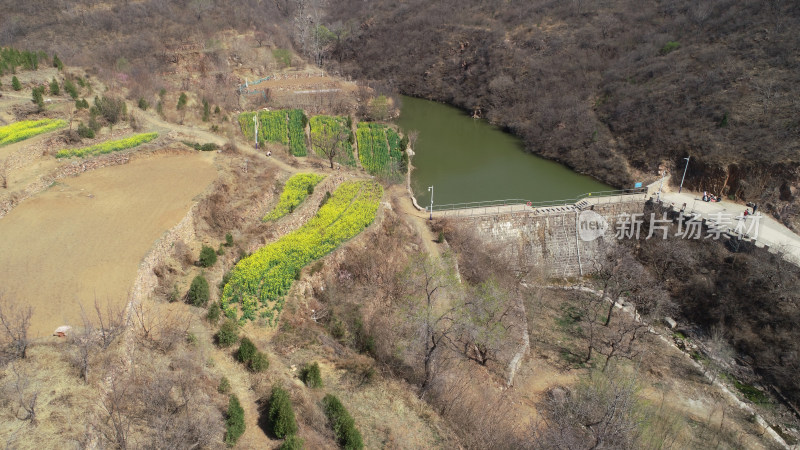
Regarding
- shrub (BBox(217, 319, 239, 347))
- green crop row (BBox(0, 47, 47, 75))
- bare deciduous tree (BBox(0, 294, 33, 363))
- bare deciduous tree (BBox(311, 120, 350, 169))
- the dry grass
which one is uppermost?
green crop row (BBox(0, 47, 47, 75))

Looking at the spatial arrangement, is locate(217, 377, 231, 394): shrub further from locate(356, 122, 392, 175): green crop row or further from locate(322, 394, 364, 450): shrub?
locate(356, 122, 392, 175): green crop row

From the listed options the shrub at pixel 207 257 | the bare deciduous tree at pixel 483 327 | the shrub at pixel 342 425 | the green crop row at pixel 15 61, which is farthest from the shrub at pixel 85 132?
the bare deciduous tree at pixel 483 327

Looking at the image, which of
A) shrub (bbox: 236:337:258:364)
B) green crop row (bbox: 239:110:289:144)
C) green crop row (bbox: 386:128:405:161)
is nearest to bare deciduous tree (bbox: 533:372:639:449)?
shrub (bbox: 236:337:258:364)

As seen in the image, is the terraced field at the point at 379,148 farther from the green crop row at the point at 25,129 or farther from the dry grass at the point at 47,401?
the dry grass at the point at 47,401

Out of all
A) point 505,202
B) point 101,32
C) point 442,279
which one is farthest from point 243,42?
point 442,279

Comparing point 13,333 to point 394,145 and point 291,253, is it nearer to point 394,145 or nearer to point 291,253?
point 291,253

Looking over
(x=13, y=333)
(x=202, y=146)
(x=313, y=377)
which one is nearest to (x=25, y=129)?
(x=202, y=146)

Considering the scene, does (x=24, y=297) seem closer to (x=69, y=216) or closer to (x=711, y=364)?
(x=69, y=216)
